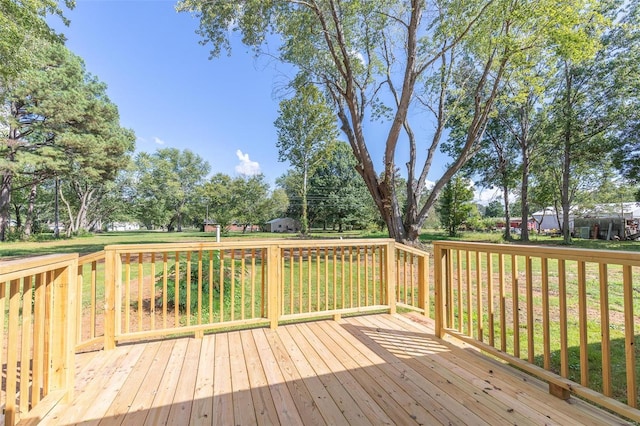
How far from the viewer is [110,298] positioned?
247 centimetres

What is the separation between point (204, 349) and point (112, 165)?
53.8 feet

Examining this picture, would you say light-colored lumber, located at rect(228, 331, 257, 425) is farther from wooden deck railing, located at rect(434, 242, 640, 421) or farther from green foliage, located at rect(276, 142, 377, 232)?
green foliage, located at rect(276, 142, 377, 232)

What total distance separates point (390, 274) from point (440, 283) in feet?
2.88

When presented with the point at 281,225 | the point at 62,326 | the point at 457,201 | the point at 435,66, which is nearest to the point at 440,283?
the point at 62,326

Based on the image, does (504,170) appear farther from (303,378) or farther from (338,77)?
(303,378)

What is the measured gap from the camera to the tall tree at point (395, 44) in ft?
20.7

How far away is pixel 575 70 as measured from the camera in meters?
13.2

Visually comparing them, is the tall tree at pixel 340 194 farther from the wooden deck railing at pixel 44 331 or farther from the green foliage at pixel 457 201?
the wooden deck railing at pixel 44 331

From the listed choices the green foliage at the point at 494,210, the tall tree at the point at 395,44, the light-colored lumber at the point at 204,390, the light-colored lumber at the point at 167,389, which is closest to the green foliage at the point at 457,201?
the tall tree at the point at 395,44

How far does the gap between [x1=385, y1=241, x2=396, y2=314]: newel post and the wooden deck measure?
0.74 metres

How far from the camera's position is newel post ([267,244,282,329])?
9.70 ft

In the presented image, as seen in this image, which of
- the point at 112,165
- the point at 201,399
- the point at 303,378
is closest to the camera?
the point at 201,399

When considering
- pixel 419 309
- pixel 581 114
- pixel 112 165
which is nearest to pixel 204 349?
pixel 419 309

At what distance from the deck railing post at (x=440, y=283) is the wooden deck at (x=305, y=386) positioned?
0.20 meters
